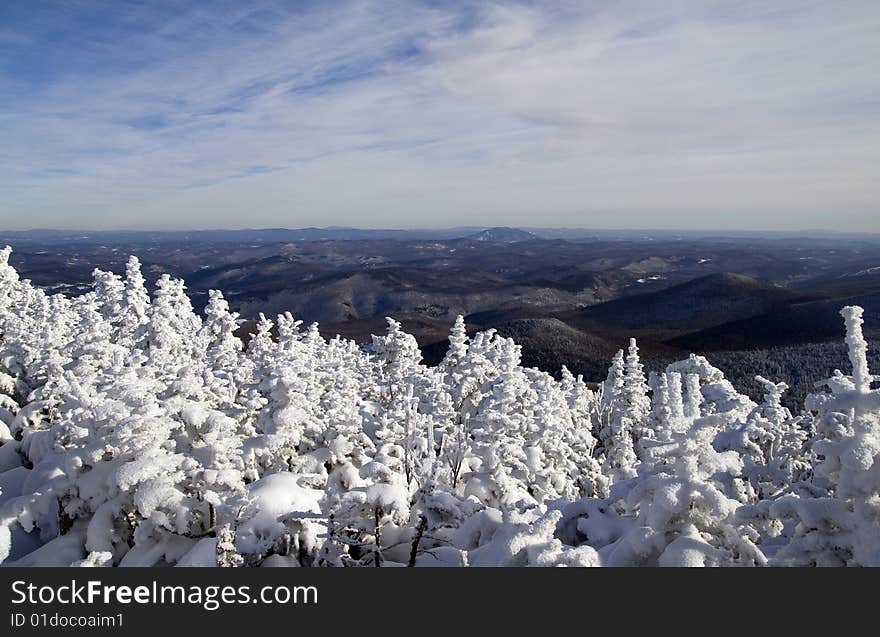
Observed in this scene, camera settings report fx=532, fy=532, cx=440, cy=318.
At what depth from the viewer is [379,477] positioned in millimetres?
12812

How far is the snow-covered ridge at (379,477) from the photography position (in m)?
7.83

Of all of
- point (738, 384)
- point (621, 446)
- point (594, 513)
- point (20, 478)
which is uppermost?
point (594, 513)

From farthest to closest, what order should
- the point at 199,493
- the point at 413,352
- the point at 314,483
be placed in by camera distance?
the point at 413,352 < the point at 314,483 < the point at 199,493

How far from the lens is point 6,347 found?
24109 mm

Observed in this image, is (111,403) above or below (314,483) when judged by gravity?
above

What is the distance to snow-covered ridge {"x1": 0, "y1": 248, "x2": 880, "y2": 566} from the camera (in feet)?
25.7

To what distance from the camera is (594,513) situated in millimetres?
10305

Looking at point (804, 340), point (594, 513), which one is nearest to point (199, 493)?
point (594, 513)
